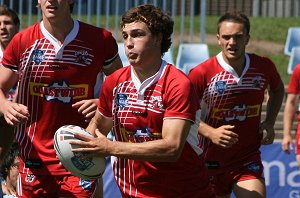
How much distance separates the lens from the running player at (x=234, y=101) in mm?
8141

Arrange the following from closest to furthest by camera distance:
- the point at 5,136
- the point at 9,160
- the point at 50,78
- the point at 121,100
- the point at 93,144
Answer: the point at 93,144
the point at 121,100
the point at 50,78
the point at 5,136
the point at 9,160

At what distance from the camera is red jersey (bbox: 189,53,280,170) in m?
8.15

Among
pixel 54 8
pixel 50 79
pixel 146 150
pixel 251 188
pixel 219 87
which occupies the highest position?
pixel 54 8

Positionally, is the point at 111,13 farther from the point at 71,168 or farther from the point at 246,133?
the point at 71,168

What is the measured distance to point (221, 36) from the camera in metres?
8.23

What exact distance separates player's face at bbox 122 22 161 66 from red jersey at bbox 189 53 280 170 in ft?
7.50

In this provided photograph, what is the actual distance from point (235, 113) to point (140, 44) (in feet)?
8.31

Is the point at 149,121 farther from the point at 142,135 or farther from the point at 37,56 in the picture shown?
the point at 37,56

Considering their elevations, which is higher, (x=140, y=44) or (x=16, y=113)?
(x=140, y=44)

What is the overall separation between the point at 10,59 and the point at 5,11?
10.3 feet

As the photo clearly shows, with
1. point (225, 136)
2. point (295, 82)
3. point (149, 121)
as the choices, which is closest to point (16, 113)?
point (149, 121)

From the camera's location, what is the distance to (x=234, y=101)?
8188 mm

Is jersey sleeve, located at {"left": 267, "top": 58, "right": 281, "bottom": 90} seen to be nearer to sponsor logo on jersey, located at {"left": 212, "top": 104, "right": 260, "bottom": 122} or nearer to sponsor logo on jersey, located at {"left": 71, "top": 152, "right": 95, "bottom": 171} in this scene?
sponsor logo on jersey, located at {"left": 212, "top": 104, "right": 260, "bottom": 122}

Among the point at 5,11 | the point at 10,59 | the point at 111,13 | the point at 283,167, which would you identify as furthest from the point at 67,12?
the point at 111,13
